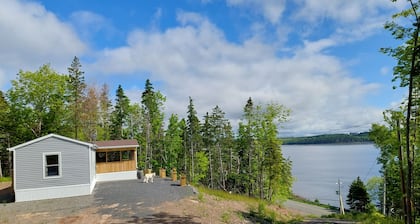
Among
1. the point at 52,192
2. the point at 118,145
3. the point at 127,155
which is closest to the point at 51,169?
the point at 52,192

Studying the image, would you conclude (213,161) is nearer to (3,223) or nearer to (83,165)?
(83,165)

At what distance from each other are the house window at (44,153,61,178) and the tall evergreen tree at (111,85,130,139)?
69.4 feet

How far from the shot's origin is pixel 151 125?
37.8 meters

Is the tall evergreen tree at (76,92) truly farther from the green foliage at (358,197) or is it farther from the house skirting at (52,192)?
the green foliage at (358,197)

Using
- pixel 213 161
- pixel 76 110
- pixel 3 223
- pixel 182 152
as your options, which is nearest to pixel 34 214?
pixel 3 223

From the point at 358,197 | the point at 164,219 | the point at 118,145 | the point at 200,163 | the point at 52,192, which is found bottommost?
the point at 358,197

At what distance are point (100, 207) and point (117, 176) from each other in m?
9.32

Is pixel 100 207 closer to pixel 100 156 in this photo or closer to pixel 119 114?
pixel 100 156

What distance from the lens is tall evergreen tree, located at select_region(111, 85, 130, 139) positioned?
125 feet

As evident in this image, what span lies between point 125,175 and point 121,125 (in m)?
16.7

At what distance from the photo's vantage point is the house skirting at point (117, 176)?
22.0 m

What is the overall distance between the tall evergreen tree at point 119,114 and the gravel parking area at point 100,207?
2071 centimetres

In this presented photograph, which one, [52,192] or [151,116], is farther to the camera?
[151,116]

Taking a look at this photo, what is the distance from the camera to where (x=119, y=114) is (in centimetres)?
3888
